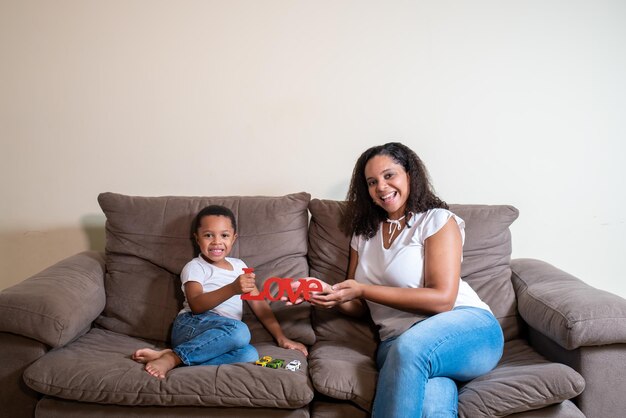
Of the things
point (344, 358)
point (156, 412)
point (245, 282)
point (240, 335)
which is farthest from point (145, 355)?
point (344, 358)

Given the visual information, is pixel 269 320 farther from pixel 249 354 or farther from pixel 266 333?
pixel 249 354

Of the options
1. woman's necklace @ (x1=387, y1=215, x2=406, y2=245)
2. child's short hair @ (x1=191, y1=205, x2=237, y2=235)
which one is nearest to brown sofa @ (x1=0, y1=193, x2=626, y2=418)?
child's short hair @ (x1=191, y1=205, x2=237, y2=235)

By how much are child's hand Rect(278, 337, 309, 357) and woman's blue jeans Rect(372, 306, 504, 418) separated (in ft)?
1.18

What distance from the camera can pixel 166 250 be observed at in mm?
2361

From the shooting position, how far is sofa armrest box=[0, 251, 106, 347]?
74.8 inches

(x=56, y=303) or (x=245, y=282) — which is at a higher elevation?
(x=245, y=282)

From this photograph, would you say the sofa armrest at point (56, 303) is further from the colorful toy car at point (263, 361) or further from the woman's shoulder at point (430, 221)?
the woman's shoulder at point (430, 221)

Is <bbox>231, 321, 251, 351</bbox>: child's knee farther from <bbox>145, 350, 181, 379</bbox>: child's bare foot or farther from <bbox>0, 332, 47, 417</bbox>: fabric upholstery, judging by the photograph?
<bbox>0, 332, 47, 417</bbox>: fabric upholstery

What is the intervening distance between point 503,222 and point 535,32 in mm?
952

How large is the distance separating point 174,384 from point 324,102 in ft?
4.89

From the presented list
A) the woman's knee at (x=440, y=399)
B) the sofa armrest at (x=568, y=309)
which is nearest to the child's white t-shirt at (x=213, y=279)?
the woman's knee at (x=440, y=399)

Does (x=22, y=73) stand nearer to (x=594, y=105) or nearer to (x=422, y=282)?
(x=422, y=282)

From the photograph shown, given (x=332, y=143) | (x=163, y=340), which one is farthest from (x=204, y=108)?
(x=163, y=340)

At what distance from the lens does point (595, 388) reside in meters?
1.82
